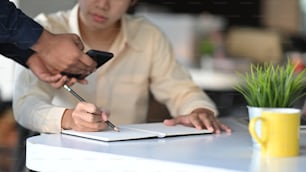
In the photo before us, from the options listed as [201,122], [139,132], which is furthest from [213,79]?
A: [139,132]

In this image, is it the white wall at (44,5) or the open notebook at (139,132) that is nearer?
the open notebook at (139,132)

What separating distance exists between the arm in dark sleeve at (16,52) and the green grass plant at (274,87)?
441 mm

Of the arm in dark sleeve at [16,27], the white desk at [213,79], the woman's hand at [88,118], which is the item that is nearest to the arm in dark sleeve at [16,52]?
the arm in dark sleeve at [16,27]

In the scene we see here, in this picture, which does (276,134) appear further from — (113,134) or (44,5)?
(44,5)

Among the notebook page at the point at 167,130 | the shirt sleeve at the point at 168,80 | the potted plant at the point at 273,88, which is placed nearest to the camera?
the potted plant at the point at 273,88

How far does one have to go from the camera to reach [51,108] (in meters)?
1.26

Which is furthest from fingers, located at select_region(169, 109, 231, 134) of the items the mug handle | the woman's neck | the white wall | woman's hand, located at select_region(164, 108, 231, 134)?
the white wall

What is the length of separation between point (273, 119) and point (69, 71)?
446 millimetres

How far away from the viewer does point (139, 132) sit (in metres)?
1.12

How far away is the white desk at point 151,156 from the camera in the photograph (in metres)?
0.88

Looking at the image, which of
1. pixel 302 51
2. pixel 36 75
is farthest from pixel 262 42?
pixel 36 75

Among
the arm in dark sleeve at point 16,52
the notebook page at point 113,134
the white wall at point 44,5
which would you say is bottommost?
the notebook page at point 113,134

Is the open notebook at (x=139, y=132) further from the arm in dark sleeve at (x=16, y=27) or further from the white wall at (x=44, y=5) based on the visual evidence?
the white wall at (x=44, y=5)

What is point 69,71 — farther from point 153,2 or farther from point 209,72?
point 153,2
